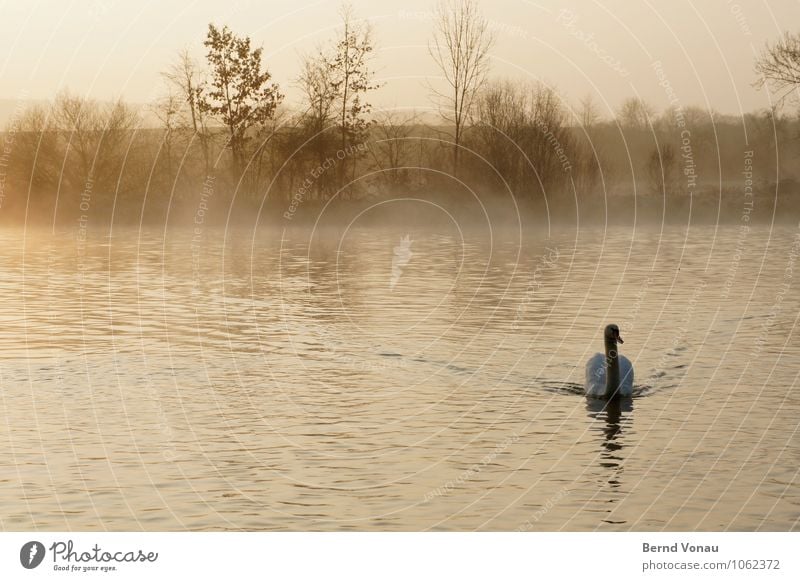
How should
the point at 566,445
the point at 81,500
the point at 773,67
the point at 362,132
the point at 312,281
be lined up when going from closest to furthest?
the point at 81,500
the point at 566,445
the point at 312,281
the point at 773,67
the point at 362,132

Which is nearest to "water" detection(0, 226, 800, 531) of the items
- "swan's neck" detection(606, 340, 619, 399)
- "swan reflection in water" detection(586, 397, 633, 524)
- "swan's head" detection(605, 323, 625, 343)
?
"swan reflection in water" detection(586, 397, 633, 524)

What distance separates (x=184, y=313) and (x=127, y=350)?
916 cm

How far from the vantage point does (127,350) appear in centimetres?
3256

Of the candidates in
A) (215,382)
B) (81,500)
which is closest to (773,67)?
(215,382)

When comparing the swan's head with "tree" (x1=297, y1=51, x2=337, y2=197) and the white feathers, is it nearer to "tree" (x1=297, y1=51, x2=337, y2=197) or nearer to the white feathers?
the white feathers

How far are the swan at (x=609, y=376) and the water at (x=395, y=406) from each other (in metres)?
Answer: 0.38

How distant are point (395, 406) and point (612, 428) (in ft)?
14.6

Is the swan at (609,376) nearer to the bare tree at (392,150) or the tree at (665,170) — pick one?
the bare tree at (392,150)

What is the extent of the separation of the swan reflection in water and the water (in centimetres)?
7

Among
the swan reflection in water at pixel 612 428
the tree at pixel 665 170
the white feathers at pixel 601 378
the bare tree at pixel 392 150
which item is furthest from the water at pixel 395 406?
the tree at pixel 665 170

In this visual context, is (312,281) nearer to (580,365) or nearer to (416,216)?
(580,365)

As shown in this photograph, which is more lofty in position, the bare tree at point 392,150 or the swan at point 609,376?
the bare tree at point 392,150

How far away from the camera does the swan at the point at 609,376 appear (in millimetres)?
25609

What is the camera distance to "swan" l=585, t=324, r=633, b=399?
1008 inches
